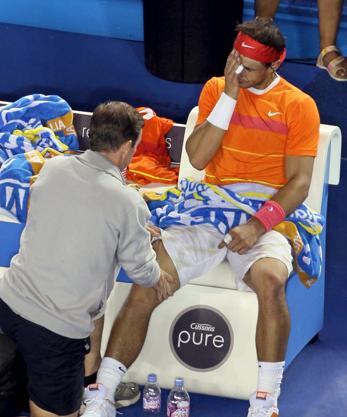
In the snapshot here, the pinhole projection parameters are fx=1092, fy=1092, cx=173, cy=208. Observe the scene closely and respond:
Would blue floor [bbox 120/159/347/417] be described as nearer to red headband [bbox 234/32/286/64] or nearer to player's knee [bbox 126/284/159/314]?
player's knee [bbox 126/284/159/314]

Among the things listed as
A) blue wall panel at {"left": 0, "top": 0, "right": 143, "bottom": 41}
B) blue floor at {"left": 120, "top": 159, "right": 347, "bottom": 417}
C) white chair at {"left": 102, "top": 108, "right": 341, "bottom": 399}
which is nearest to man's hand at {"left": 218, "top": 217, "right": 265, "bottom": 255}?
white chair at {"left": 102, "top": 108, "right": 341, "bottom": 399}

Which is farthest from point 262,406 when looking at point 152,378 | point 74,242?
point 74,242

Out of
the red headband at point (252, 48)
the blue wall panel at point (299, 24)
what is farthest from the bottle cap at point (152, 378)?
the blue wall panel at point (299, 24)

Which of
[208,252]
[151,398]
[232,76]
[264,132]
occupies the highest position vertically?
[232,76]

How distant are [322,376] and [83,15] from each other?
10.1ft

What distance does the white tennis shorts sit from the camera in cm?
414

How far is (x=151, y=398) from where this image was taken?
4.22 metres

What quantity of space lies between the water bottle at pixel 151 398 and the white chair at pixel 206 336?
0.42 ft

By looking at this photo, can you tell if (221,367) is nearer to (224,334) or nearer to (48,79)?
(224,334)

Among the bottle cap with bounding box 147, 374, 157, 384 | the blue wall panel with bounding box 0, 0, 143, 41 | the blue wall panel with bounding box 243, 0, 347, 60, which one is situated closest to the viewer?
the bottle cap with bounding box 147, 374, 157, 384

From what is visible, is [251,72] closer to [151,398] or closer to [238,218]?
[238,218]

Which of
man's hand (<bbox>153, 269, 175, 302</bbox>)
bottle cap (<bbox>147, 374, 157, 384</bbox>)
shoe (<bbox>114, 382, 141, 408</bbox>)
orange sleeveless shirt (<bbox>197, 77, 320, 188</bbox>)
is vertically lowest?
shoe (<bbox>114, 382, 141, 408</bbox>)

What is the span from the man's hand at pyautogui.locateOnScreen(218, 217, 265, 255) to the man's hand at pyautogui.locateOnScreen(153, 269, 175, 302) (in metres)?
0.30

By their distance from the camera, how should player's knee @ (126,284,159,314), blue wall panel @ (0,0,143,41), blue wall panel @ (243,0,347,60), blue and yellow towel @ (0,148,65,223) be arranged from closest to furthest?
player's knee @ (126,284,159,314) < blue and yellow towel @ (0,148,65,223) < blue wall panel @ (243,0,347,60) < blue wall panel @ (0,0,143,41)
